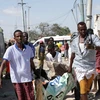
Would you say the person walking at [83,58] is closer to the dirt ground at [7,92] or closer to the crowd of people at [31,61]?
the crowd of people at [31,61]

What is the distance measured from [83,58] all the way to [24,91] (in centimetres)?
118

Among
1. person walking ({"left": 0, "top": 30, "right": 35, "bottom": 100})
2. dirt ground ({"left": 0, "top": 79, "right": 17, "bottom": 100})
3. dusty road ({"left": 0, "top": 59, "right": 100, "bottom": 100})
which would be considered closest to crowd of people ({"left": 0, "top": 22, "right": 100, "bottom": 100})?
person walking ({"left": 0, "top": 30, "right": 35, "bottom": 100})

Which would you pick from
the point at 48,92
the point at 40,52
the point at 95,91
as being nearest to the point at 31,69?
the point at 48,92

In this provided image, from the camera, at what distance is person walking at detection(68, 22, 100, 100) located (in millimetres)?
5242

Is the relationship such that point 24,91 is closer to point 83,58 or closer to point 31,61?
point 31,61

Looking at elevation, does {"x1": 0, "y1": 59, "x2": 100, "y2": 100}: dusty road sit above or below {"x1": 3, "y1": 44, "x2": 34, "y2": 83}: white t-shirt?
below

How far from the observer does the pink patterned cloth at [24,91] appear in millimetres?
5098

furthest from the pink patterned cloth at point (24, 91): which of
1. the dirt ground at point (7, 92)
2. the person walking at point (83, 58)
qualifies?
the dirt ground at point (7, 92)

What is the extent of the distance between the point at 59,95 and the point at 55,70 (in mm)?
737

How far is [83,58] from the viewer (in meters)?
5.32

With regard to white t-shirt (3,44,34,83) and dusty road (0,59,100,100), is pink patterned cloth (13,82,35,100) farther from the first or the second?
dusty road (0,59,100,100)

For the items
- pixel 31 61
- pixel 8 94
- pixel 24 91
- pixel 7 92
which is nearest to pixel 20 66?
pixel 31 61

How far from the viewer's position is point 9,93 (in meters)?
8.23

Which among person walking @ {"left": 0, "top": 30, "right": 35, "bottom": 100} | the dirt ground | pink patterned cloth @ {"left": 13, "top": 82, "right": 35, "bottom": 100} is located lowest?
the dirt ground
